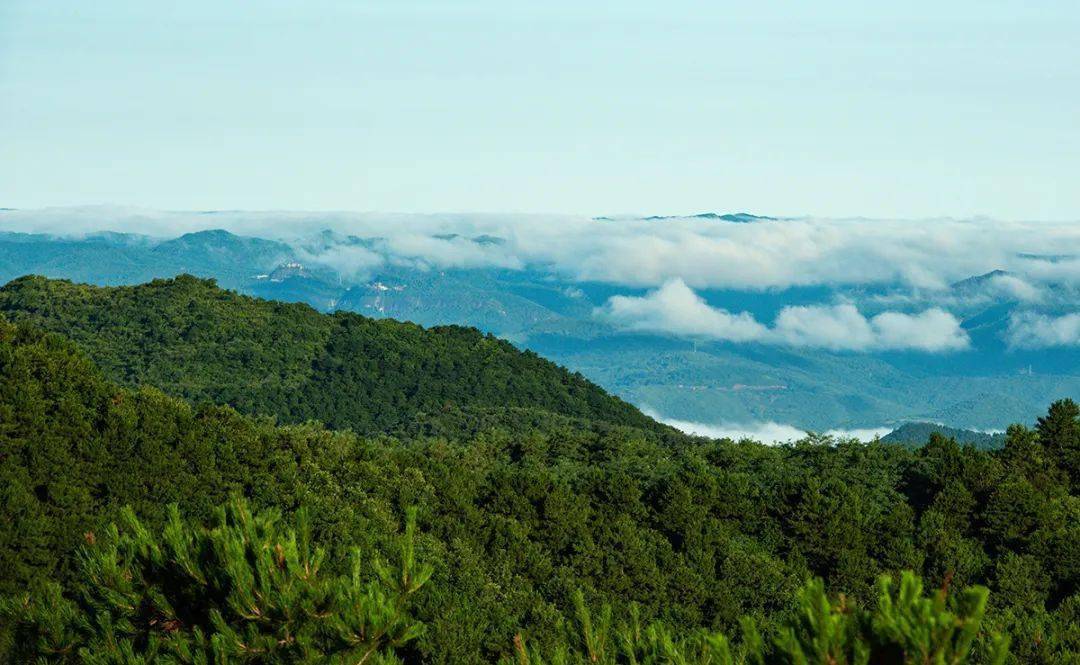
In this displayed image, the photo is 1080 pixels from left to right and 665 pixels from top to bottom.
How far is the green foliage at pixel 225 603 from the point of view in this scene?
17.2m

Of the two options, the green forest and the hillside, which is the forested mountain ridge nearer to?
the green forest

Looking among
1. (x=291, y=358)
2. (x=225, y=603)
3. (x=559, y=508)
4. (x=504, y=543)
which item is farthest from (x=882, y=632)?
(x=291, y=358)

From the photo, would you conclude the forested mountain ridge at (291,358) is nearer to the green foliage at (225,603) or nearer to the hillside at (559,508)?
the hillside at (559,508)

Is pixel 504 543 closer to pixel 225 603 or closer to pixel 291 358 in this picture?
pixel 225 603

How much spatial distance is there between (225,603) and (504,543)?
3201 cm

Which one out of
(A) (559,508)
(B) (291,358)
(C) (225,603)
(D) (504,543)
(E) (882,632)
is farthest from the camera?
(B) (291,358)

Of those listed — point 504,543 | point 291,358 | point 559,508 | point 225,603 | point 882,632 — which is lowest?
point 291,358

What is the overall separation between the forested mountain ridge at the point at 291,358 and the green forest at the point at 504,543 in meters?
42.5

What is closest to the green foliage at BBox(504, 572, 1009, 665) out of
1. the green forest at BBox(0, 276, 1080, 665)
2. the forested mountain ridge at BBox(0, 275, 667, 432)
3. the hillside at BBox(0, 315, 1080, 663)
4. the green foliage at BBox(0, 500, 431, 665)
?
the green forest at BBox(0, 276, 1080, 665)

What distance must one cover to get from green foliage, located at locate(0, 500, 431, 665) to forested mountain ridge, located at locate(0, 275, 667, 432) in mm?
94909

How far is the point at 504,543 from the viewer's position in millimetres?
49719

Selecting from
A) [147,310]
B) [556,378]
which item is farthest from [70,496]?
[556,378]

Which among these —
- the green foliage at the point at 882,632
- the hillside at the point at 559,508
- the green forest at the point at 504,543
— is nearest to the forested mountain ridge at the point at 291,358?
the green forest at the point at 504,543

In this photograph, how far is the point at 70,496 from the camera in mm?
45438
